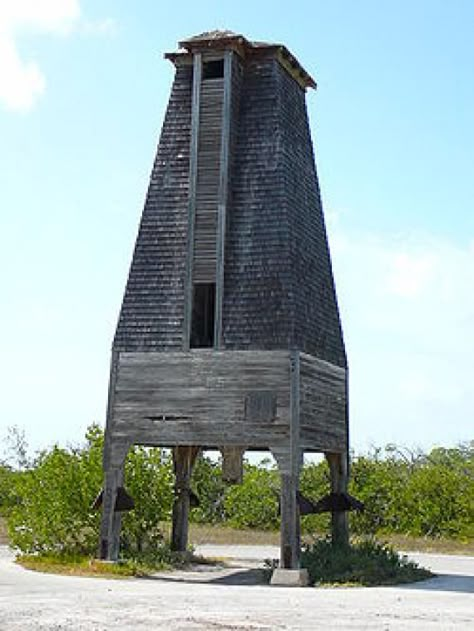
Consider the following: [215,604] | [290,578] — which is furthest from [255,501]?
[215,604]

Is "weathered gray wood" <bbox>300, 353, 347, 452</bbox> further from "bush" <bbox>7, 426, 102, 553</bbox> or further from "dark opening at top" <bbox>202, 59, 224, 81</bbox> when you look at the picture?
"dark opening at top" <bbox>202, 59, 224, 81</bbox>

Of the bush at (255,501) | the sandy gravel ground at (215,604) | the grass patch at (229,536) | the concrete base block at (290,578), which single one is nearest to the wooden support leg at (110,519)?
the sandy gravel ground at (215,604)

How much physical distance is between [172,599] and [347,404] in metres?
9.98

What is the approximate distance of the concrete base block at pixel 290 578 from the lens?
19219mm

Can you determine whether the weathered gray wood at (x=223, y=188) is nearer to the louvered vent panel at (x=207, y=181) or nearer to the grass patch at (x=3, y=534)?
the louvered vent panel at (x=207, y=181)

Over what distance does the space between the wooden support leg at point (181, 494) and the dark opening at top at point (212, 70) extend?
9478 millimetres

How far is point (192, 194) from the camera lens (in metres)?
22.1

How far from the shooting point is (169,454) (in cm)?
2577

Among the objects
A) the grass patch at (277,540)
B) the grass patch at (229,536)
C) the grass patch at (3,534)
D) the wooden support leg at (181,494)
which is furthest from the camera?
the grass patch at (229,536)

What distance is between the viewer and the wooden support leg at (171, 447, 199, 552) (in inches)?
995

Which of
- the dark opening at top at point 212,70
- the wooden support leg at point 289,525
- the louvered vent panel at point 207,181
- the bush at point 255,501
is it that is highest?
the dark opening at top at point 212,70

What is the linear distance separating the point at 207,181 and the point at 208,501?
66.3 ft

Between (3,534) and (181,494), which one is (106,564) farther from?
(3,534)

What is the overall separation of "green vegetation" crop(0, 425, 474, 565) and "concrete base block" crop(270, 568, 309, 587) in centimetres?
411
